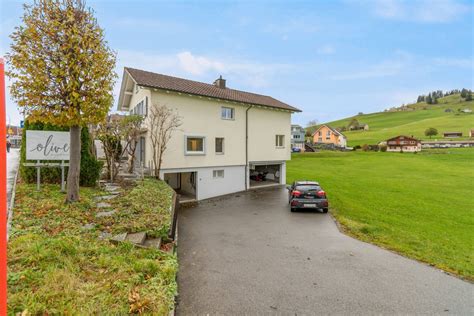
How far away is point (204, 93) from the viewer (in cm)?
1808

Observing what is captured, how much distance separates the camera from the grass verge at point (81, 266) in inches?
136

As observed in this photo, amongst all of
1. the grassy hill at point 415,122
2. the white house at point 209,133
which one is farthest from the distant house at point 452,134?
the white house at point 209,133

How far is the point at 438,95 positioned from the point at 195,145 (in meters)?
195

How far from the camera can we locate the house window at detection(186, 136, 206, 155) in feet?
57.8

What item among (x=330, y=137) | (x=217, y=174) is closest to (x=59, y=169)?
(x=217, y=174)

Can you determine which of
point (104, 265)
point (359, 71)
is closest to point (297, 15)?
point (104, 265)

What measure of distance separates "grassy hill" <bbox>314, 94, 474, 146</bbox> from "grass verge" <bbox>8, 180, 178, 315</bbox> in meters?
75.4

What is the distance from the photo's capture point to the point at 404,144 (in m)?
58.3

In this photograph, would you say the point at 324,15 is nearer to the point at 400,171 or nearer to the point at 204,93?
the point at 204,93

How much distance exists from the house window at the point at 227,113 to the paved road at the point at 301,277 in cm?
1083

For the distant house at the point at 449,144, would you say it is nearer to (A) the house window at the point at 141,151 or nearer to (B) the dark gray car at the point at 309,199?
(B) the dark gray car at the point at 309,199

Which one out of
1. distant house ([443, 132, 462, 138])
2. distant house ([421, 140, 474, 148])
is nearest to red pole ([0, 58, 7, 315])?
distant house ([421, 140, 474, 148])

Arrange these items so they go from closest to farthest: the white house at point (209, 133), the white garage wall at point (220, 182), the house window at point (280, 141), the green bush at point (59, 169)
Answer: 1. the green bush at point (59, 169)
2. the white house at point (209, 133)
3. the white garage wall at point (220, 182)
4. the house window at point (280, 141)

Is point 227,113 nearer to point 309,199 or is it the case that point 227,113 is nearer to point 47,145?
point 309,199
